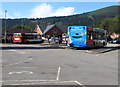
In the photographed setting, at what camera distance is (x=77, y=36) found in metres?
29.7

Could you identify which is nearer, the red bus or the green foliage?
the red bus

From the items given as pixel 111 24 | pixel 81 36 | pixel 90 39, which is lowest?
pixel 90 39

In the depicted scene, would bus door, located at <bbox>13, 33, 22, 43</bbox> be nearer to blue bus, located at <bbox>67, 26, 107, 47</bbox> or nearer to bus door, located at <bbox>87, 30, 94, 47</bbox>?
blue bus, located at <bbox>67, 26, 107, 47</bbox>

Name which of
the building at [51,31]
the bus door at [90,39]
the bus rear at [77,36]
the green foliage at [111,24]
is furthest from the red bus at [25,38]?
the green foliage at [111,24]

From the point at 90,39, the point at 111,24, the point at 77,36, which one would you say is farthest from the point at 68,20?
the point at 77,36

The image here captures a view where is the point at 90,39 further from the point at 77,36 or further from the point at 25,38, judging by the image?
the point at 25,38

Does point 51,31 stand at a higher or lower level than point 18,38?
higher

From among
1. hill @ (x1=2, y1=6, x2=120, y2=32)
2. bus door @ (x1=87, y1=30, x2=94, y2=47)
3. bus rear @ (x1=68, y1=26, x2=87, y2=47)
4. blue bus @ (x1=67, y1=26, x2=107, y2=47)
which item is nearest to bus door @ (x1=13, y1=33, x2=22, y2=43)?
hill @ (x1=2, y1=6, x2=120, y2=32)

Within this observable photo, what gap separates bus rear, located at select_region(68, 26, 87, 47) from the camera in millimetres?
29328

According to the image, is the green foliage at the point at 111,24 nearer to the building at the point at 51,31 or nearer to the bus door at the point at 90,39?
the building at the point at 51,31

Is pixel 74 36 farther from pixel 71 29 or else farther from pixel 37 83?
pixel 37 83

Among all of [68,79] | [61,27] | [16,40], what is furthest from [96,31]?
[61,27]

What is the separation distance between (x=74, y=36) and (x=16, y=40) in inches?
1186

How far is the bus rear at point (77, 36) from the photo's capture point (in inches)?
1155
